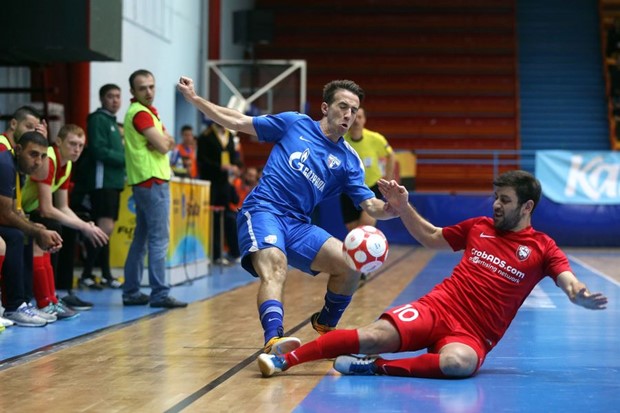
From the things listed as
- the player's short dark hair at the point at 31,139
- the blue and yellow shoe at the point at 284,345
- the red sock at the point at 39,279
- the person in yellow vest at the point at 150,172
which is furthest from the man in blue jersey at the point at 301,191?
the person in yellow vest at the point at 150,172

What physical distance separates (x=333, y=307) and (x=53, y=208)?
3.19 meters

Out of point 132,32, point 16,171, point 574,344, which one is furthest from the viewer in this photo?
point 132,32

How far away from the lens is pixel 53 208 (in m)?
8.79

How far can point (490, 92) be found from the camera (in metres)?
28.6

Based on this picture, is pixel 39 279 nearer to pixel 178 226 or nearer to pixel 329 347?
pixel 329 347

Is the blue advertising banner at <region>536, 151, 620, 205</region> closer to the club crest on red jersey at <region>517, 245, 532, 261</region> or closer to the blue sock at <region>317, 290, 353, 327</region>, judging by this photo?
the blue sock at <region>317, 290, 353, 327</region>

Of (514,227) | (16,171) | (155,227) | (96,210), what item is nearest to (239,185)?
(96,210)

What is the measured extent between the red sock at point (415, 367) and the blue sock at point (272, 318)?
615mm

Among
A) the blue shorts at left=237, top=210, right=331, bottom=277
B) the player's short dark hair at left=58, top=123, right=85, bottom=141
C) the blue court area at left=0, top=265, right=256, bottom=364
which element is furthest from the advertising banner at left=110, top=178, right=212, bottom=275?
the blue shorts at left=237, top=210, right=331, bottom=277

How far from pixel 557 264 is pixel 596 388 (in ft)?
2.33

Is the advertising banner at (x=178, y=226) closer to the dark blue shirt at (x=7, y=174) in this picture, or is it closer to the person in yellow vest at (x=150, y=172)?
the person in yellow vest at (x=150, y=172)

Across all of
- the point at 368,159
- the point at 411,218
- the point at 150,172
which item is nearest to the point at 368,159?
the point at 368,159

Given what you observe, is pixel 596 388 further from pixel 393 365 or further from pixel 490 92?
pixel 490 92

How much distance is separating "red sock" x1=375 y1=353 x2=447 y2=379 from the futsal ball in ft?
1.84
